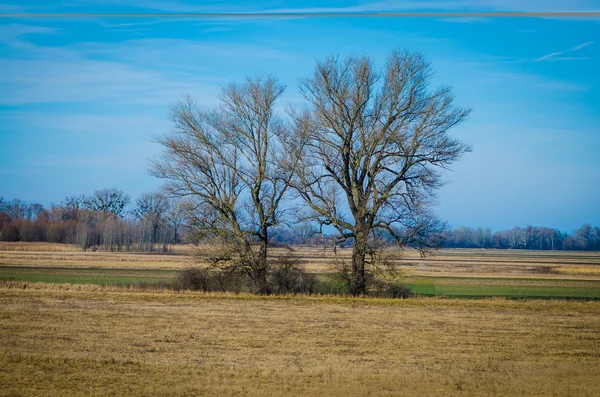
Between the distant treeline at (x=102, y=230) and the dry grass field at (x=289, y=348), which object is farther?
the distant treeline at (x=102, y=230)

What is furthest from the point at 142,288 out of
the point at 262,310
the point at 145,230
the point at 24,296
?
the point at 145,230

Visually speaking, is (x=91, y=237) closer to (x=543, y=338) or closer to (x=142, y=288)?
(x=142, y=288)

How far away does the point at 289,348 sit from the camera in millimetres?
17406

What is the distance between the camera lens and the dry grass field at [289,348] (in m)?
12.9

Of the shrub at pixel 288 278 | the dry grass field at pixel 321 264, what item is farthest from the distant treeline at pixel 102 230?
Answer: the shrub at pixel 288 278


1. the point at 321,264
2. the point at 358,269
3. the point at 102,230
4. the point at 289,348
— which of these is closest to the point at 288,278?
the point at 358,269

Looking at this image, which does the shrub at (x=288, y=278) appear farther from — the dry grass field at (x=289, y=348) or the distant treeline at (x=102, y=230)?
the distant treeline at (x=102, y=230)

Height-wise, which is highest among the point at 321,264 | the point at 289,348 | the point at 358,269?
the point at 358,269

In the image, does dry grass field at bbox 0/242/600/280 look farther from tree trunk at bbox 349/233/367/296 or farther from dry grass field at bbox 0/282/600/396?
dry grass field at bbox 0/282/600/396

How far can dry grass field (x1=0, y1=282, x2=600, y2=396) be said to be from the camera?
1294 cm

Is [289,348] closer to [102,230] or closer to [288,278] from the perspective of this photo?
[288,278]

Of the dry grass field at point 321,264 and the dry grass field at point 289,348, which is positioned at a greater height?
the dry grass field at point 321,264

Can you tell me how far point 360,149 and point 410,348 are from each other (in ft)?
53.3

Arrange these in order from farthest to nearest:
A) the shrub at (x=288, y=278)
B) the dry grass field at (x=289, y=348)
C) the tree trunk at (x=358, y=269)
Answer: the shrub at (x=288, y=278) → the tree trunk at (x=358, y=269) → the dry grass field at (x=289, y=348)
